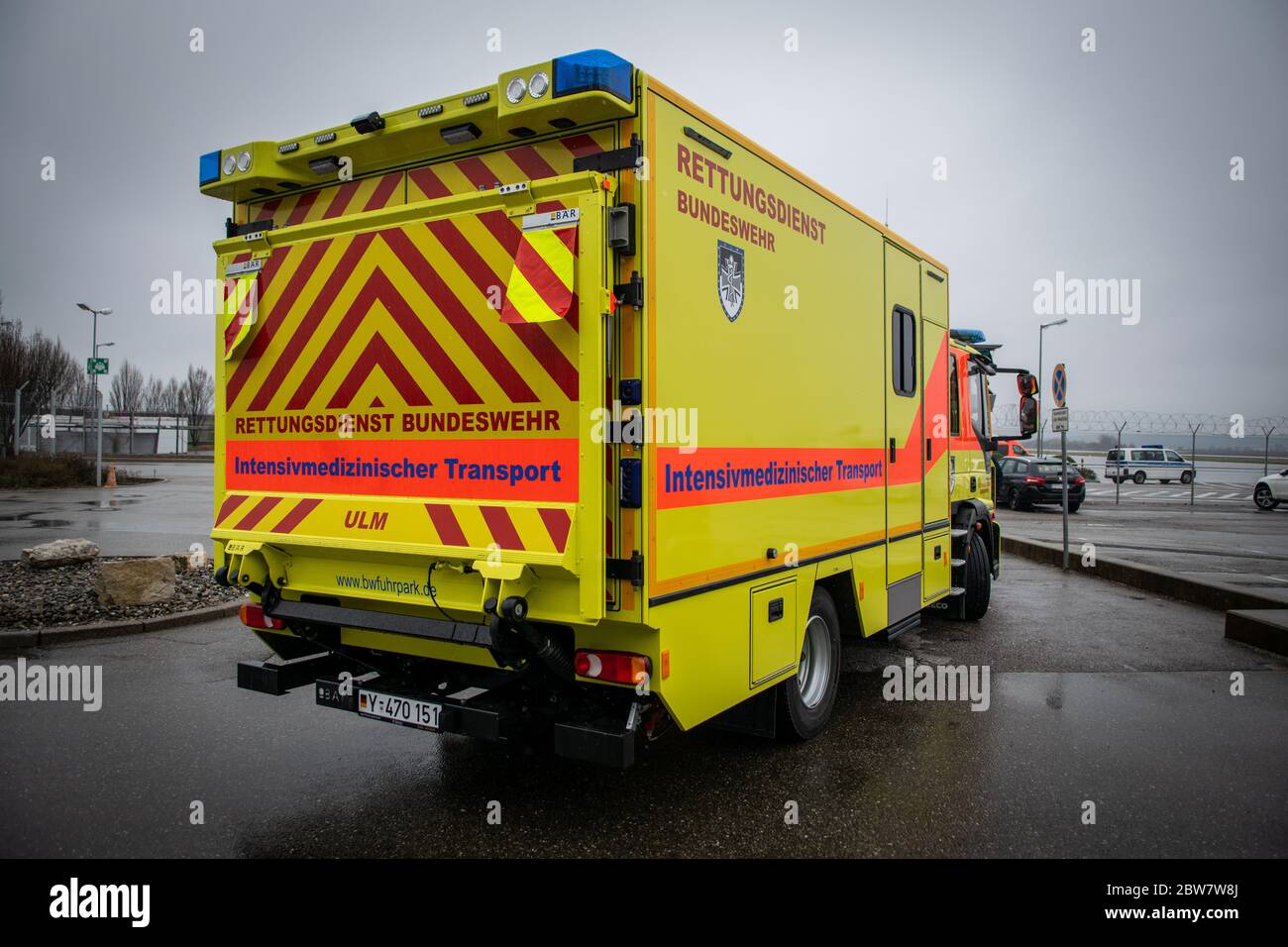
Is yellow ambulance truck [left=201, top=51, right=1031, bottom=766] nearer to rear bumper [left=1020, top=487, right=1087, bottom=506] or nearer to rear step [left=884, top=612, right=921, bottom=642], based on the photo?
rear step [left=884, top=612, right=921, bottom=642]

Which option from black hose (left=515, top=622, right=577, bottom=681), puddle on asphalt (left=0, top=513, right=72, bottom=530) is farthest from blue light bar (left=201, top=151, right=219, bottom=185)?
puddle on asphalt (left=0, top=513, right=72, bottom=530)

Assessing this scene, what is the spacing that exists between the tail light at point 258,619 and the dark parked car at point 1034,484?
72.6 feet

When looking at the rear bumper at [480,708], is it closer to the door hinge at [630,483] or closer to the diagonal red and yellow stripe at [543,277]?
the door hinge at [630,483]

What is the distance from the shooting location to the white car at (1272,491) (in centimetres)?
2373

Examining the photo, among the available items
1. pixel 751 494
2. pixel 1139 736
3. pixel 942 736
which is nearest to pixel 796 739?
pixel 942 736

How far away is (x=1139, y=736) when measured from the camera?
515cm

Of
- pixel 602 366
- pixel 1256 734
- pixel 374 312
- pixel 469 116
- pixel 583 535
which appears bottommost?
pixel 1256 734

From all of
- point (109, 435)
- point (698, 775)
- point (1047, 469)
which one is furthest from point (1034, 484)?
point (109, 435)

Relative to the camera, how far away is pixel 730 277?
3.95 m

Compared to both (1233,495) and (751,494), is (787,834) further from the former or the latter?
(1233,495)

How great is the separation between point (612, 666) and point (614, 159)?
211 cm

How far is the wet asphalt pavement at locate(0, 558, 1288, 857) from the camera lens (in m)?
3.67

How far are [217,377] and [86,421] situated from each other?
47.9 m

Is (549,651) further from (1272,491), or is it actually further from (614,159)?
(1272,491)
